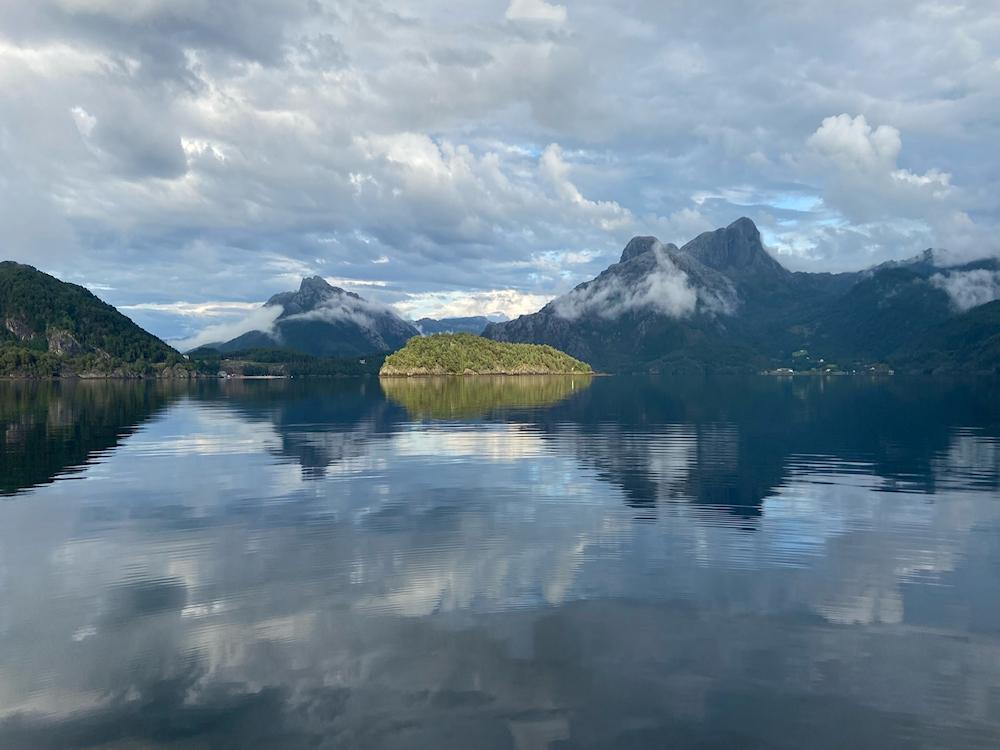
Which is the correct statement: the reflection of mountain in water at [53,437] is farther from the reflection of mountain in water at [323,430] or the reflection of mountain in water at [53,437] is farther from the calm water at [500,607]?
the reflection of mountain in water at [323,430]

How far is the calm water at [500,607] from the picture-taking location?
2219 cm

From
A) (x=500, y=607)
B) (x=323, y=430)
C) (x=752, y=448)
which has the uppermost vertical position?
(x=323, y=430)

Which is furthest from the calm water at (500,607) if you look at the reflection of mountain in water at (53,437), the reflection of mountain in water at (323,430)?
the reflection of mountain in water at (323,430)

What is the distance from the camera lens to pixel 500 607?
31.7 meters

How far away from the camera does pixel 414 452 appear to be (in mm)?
88312

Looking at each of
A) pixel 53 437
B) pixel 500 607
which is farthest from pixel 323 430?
pixel 500 607

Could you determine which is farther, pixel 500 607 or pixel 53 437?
pixel 53 437

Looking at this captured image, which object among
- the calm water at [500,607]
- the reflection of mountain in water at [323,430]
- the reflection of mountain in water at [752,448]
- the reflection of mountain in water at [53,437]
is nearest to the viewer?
the calm water at [500,607]

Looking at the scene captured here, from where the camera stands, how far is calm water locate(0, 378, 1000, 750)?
874 inches

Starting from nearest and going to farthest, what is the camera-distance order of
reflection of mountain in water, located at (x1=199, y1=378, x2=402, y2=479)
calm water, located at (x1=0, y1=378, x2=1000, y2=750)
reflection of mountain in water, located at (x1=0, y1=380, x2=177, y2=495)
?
calm water, located at (x1=0, y1=378, x2=1000, y2=750) → reflection of mountain in water, located at (x1=0, y1=380, x2=177, y2=495) → reflection of mountain in water, located at (x1=199, y1=378, x2=402, y2=479)

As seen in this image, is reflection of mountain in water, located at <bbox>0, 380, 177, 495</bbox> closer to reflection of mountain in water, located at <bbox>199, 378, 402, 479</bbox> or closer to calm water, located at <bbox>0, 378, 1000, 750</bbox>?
calm water, located at <bbox>0, 378, 1000, 750</bbox>

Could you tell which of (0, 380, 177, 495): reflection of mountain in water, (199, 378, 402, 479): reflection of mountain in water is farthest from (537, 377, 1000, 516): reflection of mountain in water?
(0, 380, 177, 495): reflection of mountain in water

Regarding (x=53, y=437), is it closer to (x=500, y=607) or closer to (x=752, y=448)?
(x=500, y=607)

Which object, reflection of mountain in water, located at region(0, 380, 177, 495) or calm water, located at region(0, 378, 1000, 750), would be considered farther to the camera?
Result: reflection of mountain in water, located at region(0, 380, 177, 495)
